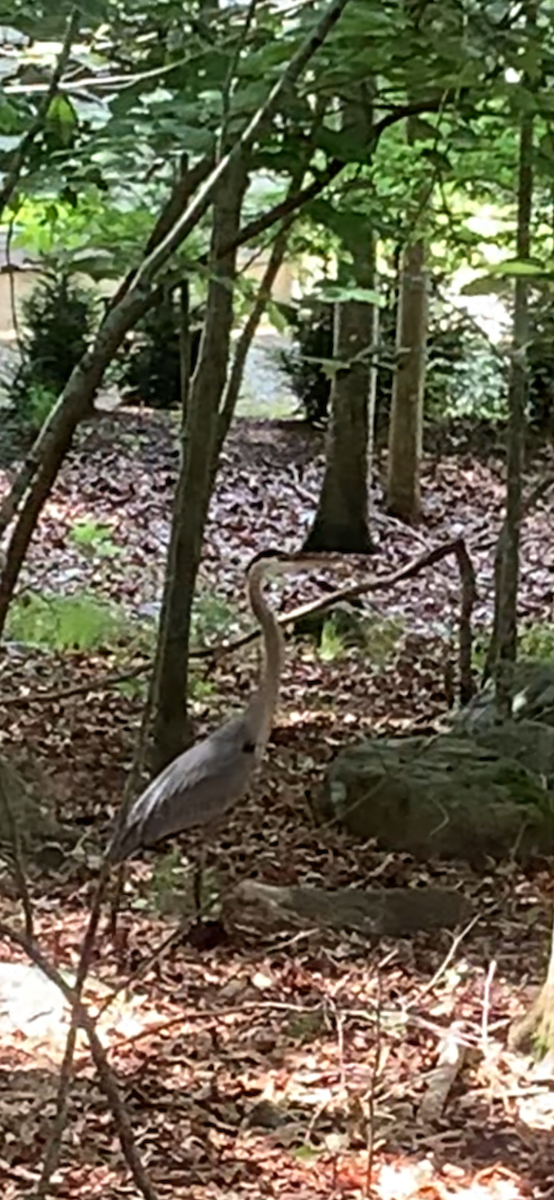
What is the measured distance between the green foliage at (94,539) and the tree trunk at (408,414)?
2.31m

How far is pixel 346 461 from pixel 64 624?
2972 mm

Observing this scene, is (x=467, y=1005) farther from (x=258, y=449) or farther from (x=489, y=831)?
(x=258, y=449)

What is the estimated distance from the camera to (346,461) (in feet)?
37.1

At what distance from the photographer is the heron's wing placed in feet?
16.2

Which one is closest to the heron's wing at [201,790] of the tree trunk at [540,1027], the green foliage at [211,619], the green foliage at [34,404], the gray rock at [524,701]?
the tree trunk at [540,1027]

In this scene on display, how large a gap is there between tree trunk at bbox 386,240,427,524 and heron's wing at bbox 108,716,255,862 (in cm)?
785

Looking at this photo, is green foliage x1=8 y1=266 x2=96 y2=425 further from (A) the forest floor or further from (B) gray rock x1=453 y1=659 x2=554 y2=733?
(B) gray rock x1=453 y1=659 x2=554 y2=733

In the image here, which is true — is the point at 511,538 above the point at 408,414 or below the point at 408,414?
below

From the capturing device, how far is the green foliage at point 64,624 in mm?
8742

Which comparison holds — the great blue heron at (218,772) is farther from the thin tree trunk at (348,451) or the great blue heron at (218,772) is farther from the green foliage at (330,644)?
the thin tree trunk at (348,451)

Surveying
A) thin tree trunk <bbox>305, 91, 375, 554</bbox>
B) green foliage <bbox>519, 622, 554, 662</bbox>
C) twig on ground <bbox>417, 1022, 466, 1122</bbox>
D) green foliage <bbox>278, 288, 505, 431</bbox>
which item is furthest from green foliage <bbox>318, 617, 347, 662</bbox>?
green foliage <bbox>278, 288, 505, 431</bbox>

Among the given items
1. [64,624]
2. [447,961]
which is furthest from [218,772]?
[64,624]

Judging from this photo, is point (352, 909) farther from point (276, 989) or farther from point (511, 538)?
point (511, 538)

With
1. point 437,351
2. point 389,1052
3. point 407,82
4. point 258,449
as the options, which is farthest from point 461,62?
point 437,351
